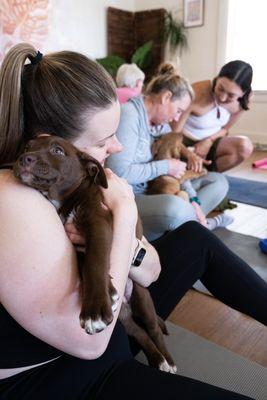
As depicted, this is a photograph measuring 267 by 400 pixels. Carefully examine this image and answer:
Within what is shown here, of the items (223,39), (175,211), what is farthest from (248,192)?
(223,39)

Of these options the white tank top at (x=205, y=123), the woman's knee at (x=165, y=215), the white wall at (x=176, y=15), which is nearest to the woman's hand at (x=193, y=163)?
the white tank top at (x=205, y=123)

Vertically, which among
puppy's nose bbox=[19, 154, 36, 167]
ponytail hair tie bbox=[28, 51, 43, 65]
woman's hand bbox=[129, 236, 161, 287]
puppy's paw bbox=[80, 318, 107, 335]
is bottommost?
woman's hand bbox=[129, 236, 161, 287]

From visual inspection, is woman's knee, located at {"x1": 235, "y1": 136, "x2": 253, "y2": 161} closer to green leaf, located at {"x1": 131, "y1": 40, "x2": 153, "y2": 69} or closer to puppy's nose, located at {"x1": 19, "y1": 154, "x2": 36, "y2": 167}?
Result: puppy's nose, located at {"x1": 19, "y1": 154, "x2": 36, "y2": 167}

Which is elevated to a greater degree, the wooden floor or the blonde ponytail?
the blonde ponytail

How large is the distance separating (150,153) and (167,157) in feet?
0.43

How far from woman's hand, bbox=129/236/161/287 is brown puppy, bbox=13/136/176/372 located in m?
0.03

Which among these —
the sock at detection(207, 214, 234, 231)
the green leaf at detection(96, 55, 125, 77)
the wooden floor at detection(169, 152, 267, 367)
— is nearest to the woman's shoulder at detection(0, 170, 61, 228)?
the wooden floor at detection(169, 152, 267, 367)

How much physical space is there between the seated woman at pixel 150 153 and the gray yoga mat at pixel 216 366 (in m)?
0.65

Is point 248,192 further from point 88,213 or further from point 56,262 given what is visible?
point 56,262

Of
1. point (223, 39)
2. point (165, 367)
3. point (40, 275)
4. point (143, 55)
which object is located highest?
point (223, 39)

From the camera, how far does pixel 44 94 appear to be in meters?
0.96

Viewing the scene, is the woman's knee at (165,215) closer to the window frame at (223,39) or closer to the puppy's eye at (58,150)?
the puppy's eye at (58,150)

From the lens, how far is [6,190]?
744 millimetres

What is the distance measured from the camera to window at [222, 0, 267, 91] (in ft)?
17.5
